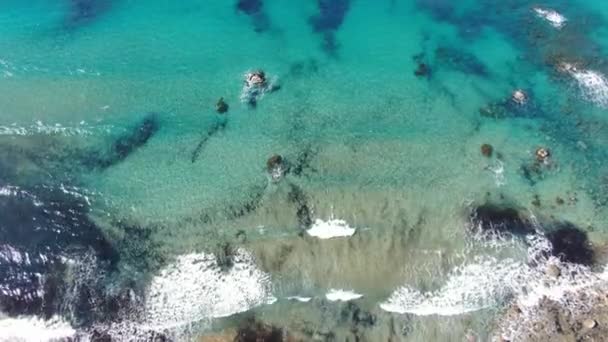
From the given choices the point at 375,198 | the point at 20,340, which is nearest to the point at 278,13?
the point at 375,198

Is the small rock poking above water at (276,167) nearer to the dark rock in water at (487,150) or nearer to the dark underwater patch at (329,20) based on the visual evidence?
the dark underwater patch at (329,20)

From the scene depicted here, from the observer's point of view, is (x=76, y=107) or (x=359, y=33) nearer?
(x=76, y=107)

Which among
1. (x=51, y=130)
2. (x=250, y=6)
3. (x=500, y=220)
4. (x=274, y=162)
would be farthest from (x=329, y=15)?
(x=51, y=130)

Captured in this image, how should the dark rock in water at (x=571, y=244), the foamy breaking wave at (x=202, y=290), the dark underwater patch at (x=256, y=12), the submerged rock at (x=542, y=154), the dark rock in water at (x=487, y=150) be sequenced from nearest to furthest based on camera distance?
the foamy breaking wave at (x=202, y=290), the dark rock in water at (x=571, y=244), the submerged rock at (x=542, y=154), the dark rock in water at (x=487, y=150), the dark underwater patch at (x=256, y=12)

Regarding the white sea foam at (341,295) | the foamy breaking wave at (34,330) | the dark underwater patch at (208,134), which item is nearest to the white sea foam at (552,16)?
the dark underwater patch at (208,134)

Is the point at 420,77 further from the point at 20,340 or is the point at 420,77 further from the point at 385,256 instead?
the point at 20,340

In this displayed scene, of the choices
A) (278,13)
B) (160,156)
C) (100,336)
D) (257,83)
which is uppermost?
(278,13)

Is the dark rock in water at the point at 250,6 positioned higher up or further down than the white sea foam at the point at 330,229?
higher up
